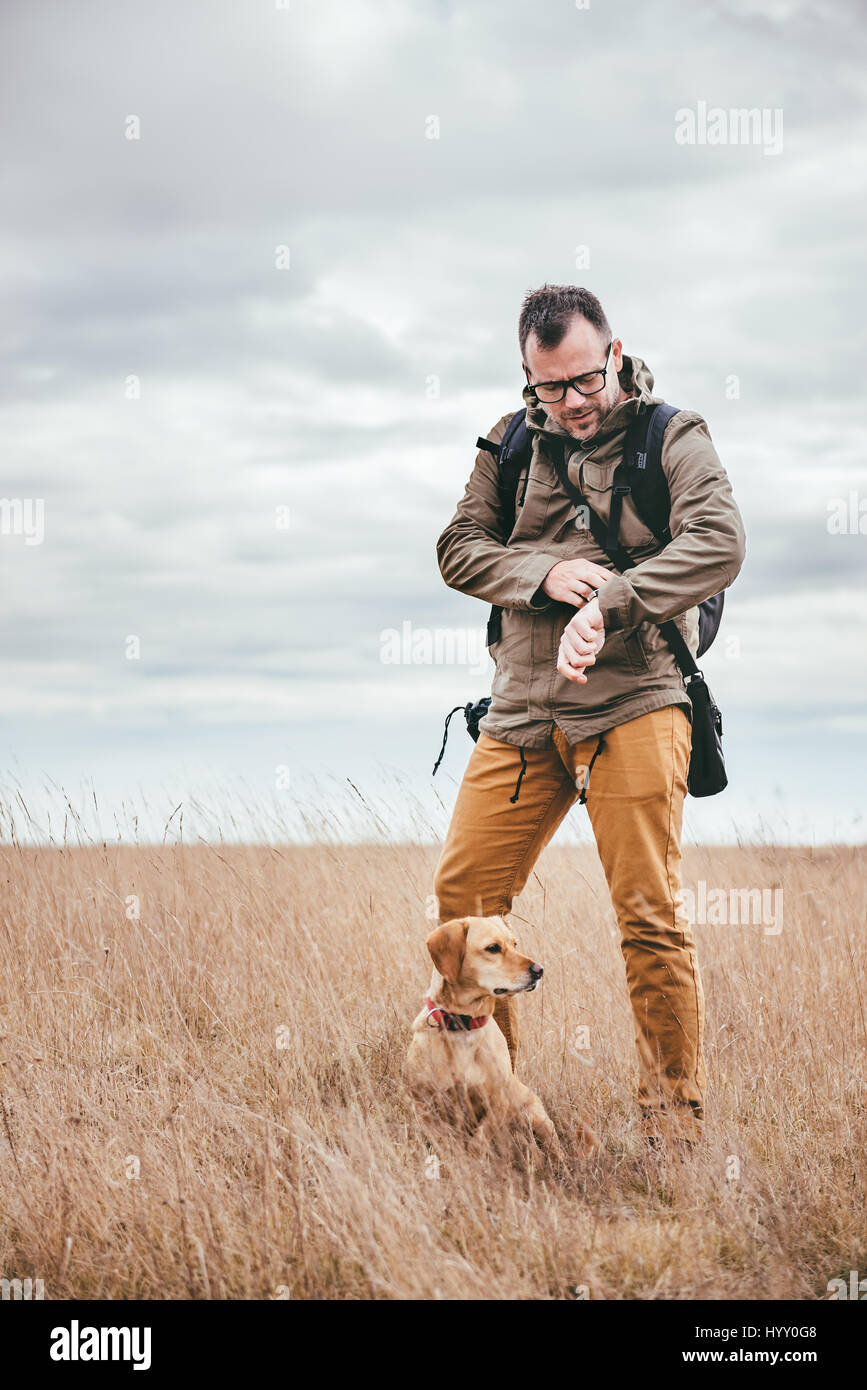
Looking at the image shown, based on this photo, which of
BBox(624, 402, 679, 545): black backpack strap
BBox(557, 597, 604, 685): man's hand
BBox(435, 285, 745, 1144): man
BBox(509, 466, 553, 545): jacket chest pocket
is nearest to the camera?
BBox(557, 597, 604, 685): man's hand

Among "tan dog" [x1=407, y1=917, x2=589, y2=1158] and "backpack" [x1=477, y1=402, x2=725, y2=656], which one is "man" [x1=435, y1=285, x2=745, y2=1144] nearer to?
"backpack" [x1=477, y1=402, x2=725, y2=656]

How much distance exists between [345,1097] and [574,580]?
7.26 ft

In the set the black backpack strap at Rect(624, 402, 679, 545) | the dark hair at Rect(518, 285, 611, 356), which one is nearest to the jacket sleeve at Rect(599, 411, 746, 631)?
the black backpack strap at Rect(624, 402, 679, 545)

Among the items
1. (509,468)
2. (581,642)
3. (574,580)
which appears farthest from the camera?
(509,468)

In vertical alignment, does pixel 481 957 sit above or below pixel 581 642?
below

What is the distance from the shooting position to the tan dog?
3377 millimetres

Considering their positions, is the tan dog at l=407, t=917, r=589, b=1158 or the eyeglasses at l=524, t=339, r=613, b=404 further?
the tan dog at l=407, t=917, r=589, b=1158

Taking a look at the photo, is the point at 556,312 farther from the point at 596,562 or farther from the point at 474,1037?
the point at 474,1037

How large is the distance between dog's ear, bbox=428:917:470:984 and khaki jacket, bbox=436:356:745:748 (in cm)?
64

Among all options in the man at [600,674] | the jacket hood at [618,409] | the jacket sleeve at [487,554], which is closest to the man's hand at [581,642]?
the man at [600,674]

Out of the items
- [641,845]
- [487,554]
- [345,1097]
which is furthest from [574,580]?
[345,1097]

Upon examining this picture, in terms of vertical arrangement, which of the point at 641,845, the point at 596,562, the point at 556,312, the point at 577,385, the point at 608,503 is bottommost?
the point at 641,845

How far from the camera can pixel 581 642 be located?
2977mm
